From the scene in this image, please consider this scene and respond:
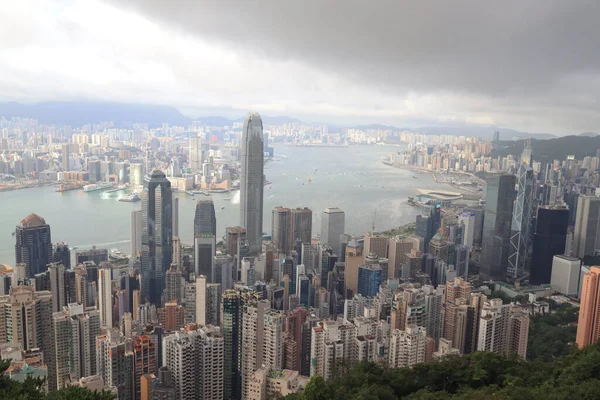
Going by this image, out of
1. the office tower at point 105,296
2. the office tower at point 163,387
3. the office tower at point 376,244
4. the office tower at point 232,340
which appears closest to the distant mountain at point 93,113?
the office tower at point 105,296

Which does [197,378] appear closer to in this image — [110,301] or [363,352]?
[363,352]

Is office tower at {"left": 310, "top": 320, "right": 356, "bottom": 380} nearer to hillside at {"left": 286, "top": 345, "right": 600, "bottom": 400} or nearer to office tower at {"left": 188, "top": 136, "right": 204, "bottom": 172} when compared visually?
hillside at {"left": 286, "top": 345, "right": 600, "bottom": 400}

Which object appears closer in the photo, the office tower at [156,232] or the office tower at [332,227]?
the office tower at [156,232]

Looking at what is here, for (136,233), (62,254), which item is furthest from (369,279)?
(62,254)

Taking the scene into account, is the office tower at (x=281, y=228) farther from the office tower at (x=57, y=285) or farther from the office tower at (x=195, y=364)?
the office tower at (x=195, y=364)

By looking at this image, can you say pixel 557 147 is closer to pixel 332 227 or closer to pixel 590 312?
pixel 590 312

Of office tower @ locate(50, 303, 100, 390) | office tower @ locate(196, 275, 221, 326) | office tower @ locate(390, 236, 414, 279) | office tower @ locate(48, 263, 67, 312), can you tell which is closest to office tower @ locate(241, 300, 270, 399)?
office tower @ locate(196, 275, 221, 326)
